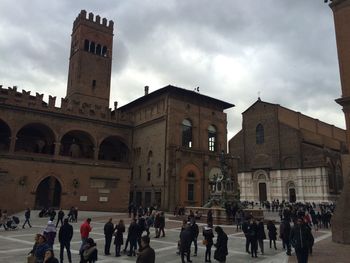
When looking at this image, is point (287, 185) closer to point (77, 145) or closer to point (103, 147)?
point (103, 147)

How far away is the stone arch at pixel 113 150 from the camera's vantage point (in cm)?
4189

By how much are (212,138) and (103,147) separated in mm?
14635

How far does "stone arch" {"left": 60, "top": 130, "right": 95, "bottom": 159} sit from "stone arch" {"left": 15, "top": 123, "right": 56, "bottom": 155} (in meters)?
2.02

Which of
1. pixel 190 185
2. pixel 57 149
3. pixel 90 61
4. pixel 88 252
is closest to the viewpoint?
pixel 88 252

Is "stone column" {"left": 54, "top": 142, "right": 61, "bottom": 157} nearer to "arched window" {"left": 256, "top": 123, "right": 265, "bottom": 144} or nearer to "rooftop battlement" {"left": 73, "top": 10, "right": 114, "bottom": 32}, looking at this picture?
"rooftop battlement" {"left": 73, "top": 10, "right": 114, "bottom": 32}

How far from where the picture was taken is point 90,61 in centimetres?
4650

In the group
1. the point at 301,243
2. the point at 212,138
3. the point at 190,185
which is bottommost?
the point at 301,243

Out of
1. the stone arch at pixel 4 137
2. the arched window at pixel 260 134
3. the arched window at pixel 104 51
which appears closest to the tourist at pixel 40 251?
the stone arch at pixel 4 137

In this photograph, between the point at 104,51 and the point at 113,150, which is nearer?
the point at 113,150

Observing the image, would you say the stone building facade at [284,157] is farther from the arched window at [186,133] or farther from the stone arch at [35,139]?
the stone arch at [35,139]

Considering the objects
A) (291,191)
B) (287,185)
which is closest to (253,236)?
(287,185)

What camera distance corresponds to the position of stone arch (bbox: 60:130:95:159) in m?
38.6

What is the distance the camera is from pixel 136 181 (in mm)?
40781

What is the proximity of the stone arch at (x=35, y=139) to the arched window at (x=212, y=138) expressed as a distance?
63.5ft
